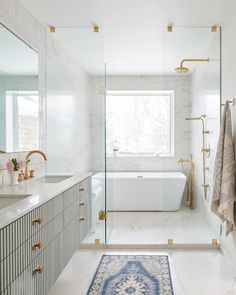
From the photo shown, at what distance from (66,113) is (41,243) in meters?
2.10

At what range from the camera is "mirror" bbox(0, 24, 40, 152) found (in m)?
2.24

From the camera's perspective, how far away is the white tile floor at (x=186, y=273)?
2336mm

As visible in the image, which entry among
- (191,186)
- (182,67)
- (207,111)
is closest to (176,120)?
(207,111)

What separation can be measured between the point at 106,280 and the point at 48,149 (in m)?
1.52

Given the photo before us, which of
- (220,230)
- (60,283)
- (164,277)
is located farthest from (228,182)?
(60,283)

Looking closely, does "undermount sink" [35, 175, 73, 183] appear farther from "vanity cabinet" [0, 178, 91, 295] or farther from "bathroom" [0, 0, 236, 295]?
"vanity cabinet" [0, 178, 91, 295]

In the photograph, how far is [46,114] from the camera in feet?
10.3

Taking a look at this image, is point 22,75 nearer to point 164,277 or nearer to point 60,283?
point 60,283

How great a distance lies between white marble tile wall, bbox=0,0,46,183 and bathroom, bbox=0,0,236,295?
0.05 ft

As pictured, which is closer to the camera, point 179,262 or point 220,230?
point 179,262

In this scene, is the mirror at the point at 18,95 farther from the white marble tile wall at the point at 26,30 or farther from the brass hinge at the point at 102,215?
the brass hinge at the point at 102,215

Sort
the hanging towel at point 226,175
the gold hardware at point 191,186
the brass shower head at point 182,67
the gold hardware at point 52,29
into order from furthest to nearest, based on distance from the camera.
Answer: the gold hardware at point 191,186, the brass shower head at point 182,67, the gold hardware at point 52,29, the hanging towel at point 226,175

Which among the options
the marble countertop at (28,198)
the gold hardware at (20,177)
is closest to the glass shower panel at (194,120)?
the marble countertop at (28,198)

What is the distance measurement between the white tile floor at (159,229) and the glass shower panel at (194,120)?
0.01 meters
